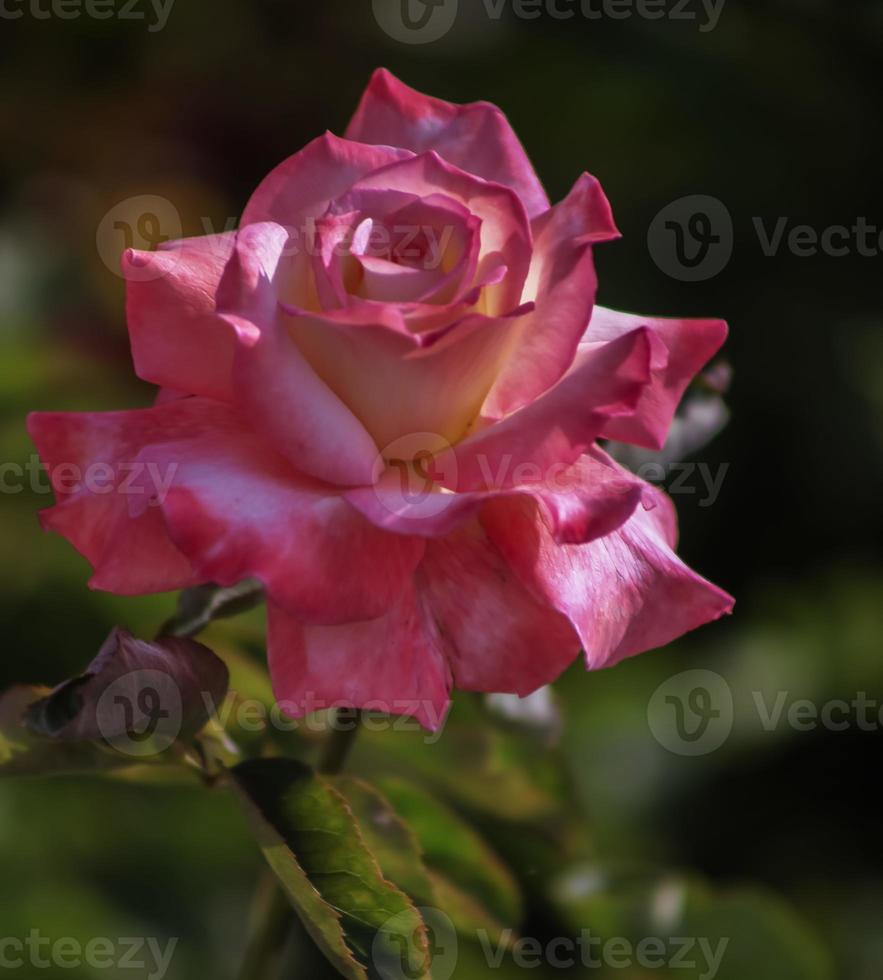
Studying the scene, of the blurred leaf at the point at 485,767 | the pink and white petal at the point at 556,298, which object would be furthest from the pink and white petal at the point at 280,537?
the blurred leaf at the point at 485,767

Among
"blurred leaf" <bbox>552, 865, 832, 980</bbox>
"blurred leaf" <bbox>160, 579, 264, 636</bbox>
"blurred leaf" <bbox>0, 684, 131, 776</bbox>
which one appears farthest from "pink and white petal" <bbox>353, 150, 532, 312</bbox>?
"blurred leaf" <bbox>552, 865, 832, 980</bbox>

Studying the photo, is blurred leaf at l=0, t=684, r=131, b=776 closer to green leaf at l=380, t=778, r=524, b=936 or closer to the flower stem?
the flower stem

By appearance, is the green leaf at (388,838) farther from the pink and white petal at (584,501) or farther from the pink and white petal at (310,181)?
the pink and white petal at (310,181)

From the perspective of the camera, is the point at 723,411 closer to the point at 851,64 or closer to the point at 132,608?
the point at 132,608

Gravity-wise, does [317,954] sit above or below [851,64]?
below

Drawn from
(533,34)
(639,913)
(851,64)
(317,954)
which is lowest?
(317,954)

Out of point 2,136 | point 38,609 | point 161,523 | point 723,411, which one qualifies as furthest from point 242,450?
point 2,136

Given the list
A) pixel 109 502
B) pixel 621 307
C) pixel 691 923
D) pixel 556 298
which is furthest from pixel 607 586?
pixel 621 307
